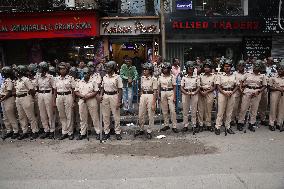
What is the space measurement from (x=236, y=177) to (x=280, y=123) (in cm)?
453

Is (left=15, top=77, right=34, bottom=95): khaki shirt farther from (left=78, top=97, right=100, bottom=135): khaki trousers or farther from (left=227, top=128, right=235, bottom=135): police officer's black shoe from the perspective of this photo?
(left=227, top=128, right=235, bottom=135): police officer's black shoe

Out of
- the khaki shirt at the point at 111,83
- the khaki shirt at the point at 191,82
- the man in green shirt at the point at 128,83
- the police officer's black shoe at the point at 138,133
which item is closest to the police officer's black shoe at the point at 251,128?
the khaki shirt at the point at 191,82

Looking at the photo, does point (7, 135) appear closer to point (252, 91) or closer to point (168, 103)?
point (168, 103)

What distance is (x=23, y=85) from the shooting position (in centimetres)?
1079

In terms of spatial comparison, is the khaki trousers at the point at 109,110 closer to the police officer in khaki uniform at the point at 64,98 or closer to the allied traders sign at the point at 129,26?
the police officer in khaki uniform at the point at 64,98

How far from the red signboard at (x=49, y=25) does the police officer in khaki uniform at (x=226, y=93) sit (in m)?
8.05

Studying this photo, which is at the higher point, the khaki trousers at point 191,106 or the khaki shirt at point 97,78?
the khaki shirt at point 97,78

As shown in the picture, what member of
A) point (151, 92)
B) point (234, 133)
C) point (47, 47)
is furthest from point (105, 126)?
point (47, 47)

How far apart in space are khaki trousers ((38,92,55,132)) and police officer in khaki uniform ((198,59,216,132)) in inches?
172

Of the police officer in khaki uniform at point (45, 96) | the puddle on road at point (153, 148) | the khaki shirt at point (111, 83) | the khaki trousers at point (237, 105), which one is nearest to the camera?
the puddle on road at point (153, 148)

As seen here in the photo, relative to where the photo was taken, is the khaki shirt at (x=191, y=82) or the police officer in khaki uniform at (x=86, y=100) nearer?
the police officer in khaki uniform at (x=86, y=100)

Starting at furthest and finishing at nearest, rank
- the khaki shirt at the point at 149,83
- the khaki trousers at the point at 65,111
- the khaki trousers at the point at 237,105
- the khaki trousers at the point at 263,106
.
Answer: the khaki trousers at the point at 263,106 < the khaki trousers at the point at 237,105 < the khaki trousers at the point at 65,111 < the khaki shirt at the point at 149,83

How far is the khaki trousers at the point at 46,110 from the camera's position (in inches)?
429

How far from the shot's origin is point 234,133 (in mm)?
10672
